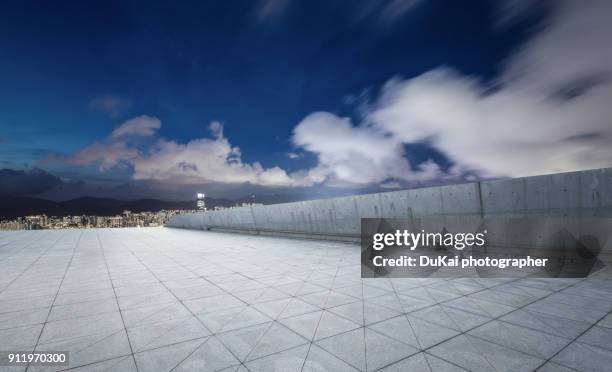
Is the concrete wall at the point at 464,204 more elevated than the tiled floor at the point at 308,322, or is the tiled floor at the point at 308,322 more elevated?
the concrete wall at the point at 464,204

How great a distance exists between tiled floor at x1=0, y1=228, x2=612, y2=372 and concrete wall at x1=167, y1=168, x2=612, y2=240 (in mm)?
2259

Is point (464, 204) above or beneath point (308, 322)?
above

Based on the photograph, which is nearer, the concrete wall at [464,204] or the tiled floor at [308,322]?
the tiled floor at [308,322]

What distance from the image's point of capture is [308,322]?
13.8 ft

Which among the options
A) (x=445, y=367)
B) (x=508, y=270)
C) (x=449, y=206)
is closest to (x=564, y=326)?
(x=445, y=367)

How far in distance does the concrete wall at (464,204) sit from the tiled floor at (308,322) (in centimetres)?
226

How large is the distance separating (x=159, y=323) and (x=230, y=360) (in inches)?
65.5

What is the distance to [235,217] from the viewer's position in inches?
936

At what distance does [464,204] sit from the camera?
966cm

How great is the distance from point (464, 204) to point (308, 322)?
7674mm

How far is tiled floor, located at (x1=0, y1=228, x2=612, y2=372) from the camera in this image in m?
3.18

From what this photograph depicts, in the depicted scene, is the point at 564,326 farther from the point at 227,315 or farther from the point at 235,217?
the point at 235,217

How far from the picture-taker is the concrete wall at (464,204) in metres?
7.29

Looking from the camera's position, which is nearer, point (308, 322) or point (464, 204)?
point (308, 322)
